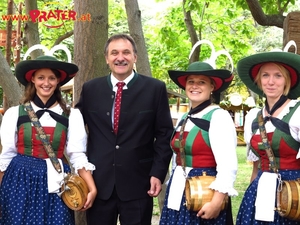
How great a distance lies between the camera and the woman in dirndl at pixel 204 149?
3.12 metres

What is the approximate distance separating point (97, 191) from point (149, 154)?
464 mm

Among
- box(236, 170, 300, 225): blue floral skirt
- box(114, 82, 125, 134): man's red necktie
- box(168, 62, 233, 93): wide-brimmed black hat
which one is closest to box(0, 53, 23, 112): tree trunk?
box(114, 82, 125, 134): man's red necktie

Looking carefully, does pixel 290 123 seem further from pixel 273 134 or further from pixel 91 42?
pixel 91 42

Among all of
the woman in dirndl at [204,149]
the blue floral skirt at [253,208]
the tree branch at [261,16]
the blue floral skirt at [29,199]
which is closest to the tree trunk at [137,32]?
the tree branch at [261,16]

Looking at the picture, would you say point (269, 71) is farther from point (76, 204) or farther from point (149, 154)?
point (76, 204)

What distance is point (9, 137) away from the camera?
3.46m

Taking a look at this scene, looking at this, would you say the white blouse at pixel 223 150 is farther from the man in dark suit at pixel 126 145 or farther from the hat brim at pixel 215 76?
the man in dark suit at pixel 126 145

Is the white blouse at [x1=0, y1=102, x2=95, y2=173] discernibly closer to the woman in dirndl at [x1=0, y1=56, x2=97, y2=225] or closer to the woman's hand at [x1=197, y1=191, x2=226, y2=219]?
the woman in dirndl at [x1=0, y1=56, x2=97, y2=225]

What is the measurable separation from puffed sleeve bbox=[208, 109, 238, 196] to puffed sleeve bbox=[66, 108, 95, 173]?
36.4 inches

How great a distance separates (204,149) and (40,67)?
4.19 ft

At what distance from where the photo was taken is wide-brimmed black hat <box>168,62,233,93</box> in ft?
10.8

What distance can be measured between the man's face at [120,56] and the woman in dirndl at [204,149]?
0.37 meters

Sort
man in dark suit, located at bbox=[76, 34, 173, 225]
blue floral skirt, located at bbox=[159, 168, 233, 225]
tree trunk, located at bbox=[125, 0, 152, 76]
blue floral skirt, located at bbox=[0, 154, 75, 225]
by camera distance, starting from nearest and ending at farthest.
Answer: blue floral skirt, located at bbox=[159, 168, 233, 225] → blue floral skirt, located at bbox=[0, 154, 75, 225] → man in dark suit, located at bbox=[76, 34, 173, 225] → tree trunk, located at bbox=[125, 0, 152, 76]

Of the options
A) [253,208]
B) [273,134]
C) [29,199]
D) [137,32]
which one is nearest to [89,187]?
[29,199]
